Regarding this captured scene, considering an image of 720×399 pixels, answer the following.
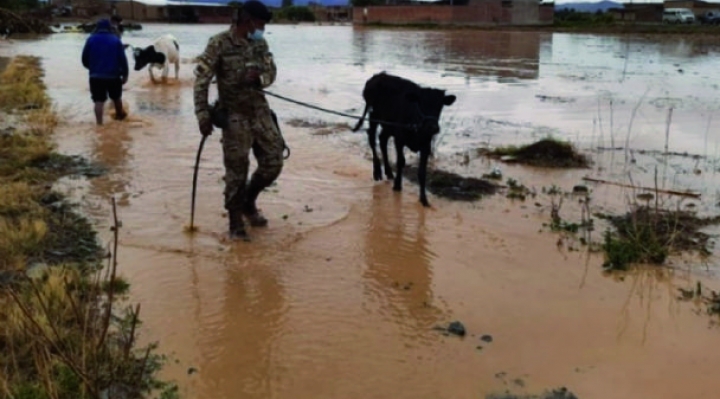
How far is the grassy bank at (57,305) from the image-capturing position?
12.8 feet

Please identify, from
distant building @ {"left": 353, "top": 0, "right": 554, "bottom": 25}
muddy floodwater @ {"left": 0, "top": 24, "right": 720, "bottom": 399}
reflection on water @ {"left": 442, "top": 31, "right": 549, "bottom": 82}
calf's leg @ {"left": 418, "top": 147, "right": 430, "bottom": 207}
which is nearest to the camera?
muddy floodwater @ {"left": 0, "top": 24, "right": 720, "bottom": 399}

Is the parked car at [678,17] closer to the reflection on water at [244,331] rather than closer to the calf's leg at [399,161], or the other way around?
the calf's leg at [399,161]

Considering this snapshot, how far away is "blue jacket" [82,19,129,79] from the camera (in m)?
11.6

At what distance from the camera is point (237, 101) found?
6.51 m

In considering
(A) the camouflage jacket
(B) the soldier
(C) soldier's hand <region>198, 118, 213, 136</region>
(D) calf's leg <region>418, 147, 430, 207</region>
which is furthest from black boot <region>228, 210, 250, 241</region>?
(D) calf's leg <region>418, 147, 430, 207</region>

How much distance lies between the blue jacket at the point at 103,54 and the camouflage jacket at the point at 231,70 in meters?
5.87

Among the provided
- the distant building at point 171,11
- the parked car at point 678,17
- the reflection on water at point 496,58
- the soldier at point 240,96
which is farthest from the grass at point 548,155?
the distant building at point 171,11

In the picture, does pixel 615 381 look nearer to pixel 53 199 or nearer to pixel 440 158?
pixel 53 199

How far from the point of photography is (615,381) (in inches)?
178

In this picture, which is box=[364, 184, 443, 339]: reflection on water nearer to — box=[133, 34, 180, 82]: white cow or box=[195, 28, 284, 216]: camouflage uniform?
box=[195, 28, 284, 216]: camouflage uniform

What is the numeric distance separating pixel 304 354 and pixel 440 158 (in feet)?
20.2

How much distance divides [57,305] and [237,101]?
8.10 ft

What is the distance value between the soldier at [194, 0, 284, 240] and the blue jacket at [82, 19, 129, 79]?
19.2 feet

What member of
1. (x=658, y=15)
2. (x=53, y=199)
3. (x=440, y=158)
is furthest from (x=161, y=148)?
Result: (x=658, y=15)
